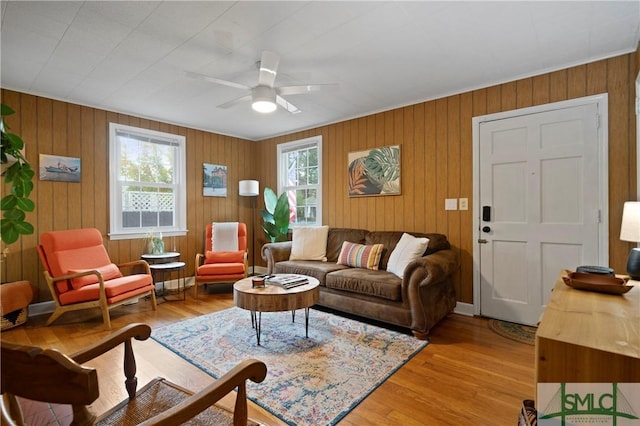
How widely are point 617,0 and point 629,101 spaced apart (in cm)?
99

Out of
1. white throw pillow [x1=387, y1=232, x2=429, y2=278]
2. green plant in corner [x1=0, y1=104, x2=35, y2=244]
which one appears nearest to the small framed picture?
white throw pillow [x1=387, y1=232, x2=429, y2=278]

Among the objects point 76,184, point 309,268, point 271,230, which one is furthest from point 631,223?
point 76,184

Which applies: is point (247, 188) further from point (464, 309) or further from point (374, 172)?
point (464, 309)

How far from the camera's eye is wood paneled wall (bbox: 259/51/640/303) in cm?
256

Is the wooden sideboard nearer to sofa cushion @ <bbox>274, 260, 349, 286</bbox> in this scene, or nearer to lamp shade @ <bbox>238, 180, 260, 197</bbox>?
sofa cushion @ <bbox>274, 260, 349, 286</bbox>

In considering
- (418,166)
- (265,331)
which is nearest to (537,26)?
(418,166)

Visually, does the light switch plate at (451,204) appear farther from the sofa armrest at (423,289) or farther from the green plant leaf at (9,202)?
the green plant leaf at (9,202)

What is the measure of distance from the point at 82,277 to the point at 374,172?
3490mm

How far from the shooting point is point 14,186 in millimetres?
691

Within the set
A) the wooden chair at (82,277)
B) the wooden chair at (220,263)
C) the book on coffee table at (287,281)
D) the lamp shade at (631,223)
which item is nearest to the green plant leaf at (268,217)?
the wooden chair at (220,263)

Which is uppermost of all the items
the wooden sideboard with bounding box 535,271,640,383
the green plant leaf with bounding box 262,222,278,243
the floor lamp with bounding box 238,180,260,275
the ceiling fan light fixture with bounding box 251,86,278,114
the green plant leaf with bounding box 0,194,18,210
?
the ceiling fan light fixture with bounding box 251,86,278,114

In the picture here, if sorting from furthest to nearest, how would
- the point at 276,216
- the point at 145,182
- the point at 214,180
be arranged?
the point at 214,180, the point at 276,216, the point at 145,182

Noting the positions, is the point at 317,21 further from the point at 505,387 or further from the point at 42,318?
the point at 42,318

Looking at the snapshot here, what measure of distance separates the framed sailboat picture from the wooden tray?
4.77 m
